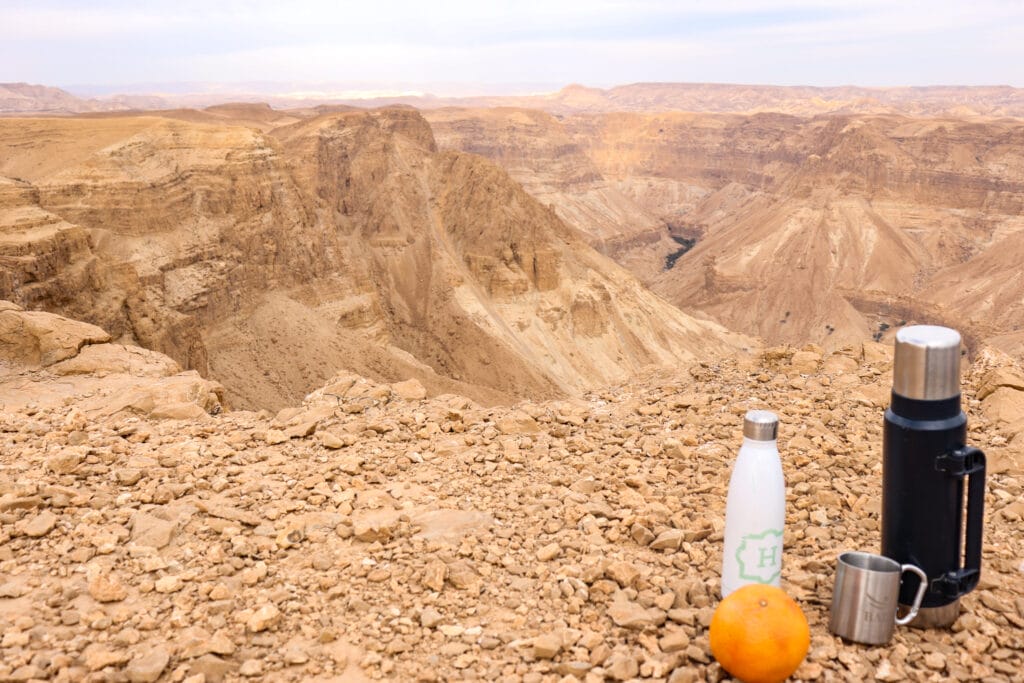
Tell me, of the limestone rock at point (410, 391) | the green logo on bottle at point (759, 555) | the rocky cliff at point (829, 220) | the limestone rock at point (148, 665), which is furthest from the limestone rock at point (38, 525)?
the rocky cliff at point (829, 220)

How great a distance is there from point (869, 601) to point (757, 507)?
0.61 meters

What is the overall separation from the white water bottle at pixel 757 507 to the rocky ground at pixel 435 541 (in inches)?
12.5

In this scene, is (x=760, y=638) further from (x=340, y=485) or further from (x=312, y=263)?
(x=312, y=263)

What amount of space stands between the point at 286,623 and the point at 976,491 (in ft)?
11.2

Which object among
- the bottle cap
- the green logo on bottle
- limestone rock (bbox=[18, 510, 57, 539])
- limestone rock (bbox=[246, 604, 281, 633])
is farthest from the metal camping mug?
limestone rock (bbox=[18, 510, 57, 539])

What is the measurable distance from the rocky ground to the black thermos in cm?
27

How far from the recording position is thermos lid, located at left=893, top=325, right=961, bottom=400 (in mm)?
3393

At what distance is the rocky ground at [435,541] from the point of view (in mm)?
3561

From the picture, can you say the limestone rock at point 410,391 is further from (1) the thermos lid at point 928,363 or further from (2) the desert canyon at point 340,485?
(1) the thermos lid at point 928,363

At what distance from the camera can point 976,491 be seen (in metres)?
3.56

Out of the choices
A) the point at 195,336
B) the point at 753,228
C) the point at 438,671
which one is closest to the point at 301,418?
the point at 438,671

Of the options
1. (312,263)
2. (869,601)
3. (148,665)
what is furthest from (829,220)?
(148,665)

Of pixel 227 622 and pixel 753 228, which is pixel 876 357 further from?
pixel 753 228

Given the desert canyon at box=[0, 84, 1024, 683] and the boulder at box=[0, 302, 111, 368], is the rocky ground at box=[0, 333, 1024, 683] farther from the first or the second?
the boulder at box=[0, 302, 111, 368]
